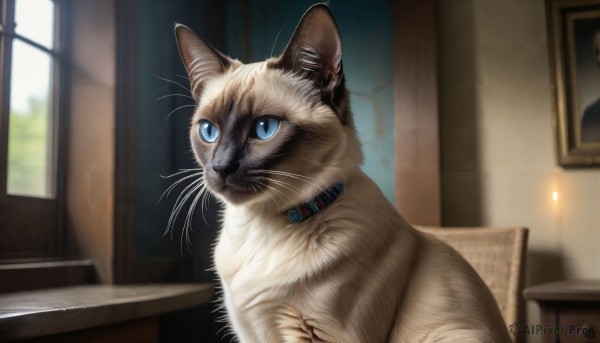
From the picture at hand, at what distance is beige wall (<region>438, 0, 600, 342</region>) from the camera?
2102 mm

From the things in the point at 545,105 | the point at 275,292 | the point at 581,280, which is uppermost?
the point at 545,105

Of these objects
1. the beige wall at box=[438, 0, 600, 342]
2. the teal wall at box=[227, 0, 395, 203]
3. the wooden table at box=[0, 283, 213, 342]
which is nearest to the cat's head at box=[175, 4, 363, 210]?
the wooden table at box=[0, 283, 213, 342]

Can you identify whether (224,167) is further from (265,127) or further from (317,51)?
(317,51)

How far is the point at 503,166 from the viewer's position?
2.16m

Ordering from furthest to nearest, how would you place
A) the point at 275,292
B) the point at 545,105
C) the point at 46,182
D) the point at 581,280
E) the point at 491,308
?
1. the point at 545,105
2. the point at 581,280
3. the point at 46,182
4. the point at 491,308
5. the point at 275,292

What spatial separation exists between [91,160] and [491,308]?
113 cm

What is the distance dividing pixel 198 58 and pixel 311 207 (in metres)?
0.32

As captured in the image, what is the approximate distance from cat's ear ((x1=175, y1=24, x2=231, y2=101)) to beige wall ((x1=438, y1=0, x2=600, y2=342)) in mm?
1366

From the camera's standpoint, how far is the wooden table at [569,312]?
1598mm

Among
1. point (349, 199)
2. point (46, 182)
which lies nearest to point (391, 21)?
point (46, 182)

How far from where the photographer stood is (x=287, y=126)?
2.78 feet

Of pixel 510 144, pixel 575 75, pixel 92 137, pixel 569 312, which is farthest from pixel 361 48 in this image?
pixel 569 312

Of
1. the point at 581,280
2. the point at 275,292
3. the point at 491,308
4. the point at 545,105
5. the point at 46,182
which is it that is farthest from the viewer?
the point at 545,105

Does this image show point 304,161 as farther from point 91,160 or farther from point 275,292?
point 91,160
